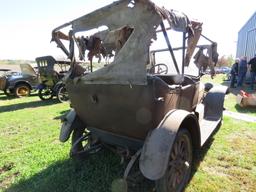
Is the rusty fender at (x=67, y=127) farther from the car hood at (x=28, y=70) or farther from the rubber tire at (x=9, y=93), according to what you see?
the rubber tire at (x=9, y=93)

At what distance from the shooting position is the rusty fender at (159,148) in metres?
2.37

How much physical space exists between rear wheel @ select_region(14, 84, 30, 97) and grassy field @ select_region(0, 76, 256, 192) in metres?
8.04

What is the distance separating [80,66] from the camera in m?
3.20

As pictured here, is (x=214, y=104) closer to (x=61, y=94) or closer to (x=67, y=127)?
(x=67, y=127)

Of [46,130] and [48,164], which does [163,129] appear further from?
[46,130]

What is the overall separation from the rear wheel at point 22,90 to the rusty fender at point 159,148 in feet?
Result: 39.2

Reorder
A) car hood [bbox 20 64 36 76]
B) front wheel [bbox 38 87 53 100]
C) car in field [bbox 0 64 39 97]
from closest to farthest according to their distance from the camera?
front wheel [bbox 38 87 53 100], car in field [bbox 0 64 39 97], car hood [bbox 20 64 36 76]

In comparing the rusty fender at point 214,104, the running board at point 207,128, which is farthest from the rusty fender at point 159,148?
the rusty fender at point 214,104

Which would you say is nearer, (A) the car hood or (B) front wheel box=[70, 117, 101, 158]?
(B) front wheel box=[70, 117, 101, 158]

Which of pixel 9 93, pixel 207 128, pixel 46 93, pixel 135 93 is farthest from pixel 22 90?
pixel 135 93

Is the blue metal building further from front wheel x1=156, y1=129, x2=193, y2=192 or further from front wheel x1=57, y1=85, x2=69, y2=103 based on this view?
front wheel x1=156, y1=129, x2=193, y2=192

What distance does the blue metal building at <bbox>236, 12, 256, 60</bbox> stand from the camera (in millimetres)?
15336

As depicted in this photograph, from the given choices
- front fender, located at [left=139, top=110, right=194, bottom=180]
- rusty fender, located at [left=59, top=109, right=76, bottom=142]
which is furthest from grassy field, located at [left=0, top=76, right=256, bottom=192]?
front fender, located at [left=139, top=110, right=194, bottom=180]

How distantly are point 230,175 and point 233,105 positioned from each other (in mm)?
5106
